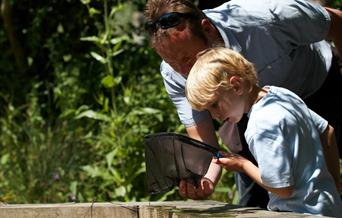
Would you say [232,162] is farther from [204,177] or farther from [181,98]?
[181,98]

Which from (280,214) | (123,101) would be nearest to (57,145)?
(123,101)

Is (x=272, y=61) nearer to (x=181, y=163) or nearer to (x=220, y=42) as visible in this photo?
(x=220, y=42)

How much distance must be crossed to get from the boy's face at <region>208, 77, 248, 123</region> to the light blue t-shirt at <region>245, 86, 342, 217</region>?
0.16 feet

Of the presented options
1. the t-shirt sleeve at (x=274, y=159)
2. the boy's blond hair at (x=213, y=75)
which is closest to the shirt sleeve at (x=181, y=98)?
the boy's blond hair at (x=213, y=75)

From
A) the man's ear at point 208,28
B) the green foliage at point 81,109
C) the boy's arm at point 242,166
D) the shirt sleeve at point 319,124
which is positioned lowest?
the green foliage at point 81,109

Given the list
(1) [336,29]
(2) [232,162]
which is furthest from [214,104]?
(1) [336,29]

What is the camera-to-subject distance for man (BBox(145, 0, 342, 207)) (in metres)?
3.55

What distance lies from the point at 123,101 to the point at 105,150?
1.73 ft

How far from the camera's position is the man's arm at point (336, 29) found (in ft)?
12.6

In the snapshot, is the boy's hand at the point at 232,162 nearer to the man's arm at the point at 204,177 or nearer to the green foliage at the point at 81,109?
the man's arm at the point at 204,177

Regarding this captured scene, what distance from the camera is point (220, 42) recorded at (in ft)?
Result: 11.8

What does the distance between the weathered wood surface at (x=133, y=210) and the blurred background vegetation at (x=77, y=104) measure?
5.97 feet

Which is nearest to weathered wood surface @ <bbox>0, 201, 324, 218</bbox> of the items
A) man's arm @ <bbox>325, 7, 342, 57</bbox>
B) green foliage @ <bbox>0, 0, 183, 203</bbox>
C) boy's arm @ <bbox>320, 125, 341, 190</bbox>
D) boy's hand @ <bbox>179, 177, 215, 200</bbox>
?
boy's hand @ <bbox>179, 177, 215, 200</bbox>

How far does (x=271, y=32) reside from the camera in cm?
364
